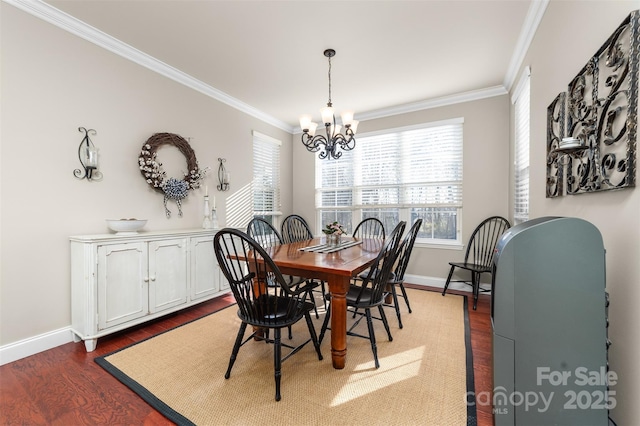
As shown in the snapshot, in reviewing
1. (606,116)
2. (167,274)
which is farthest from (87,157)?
(606,116)

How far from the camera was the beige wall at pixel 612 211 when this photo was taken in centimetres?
108

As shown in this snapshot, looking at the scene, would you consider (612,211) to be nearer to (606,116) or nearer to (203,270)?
(606,116)

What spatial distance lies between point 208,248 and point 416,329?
7.96ft

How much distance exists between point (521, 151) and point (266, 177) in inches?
141

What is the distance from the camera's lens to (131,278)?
8.14 ft

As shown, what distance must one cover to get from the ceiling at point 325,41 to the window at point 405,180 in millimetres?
697

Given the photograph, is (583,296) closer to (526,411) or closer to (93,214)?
(526,411)

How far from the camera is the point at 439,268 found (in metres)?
4.02

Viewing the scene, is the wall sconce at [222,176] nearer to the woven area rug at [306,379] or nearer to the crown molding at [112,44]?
the crown molding at [112,44]

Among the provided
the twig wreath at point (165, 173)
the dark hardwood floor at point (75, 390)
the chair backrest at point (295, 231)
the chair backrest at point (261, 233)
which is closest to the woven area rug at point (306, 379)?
the dark hardwood floor at point (75, 390)

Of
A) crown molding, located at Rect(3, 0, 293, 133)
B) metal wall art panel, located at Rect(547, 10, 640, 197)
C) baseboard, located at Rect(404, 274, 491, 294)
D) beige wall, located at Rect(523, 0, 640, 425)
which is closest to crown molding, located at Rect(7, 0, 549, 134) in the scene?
crown molding, located at Rect(3, 0, 293, 133)

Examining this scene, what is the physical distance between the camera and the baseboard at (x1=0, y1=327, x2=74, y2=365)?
2055 millimetres

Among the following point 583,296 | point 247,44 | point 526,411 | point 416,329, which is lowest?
point 416,329

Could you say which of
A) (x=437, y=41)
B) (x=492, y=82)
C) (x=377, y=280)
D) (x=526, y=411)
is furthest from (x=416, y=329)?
(x=492, y=82)
